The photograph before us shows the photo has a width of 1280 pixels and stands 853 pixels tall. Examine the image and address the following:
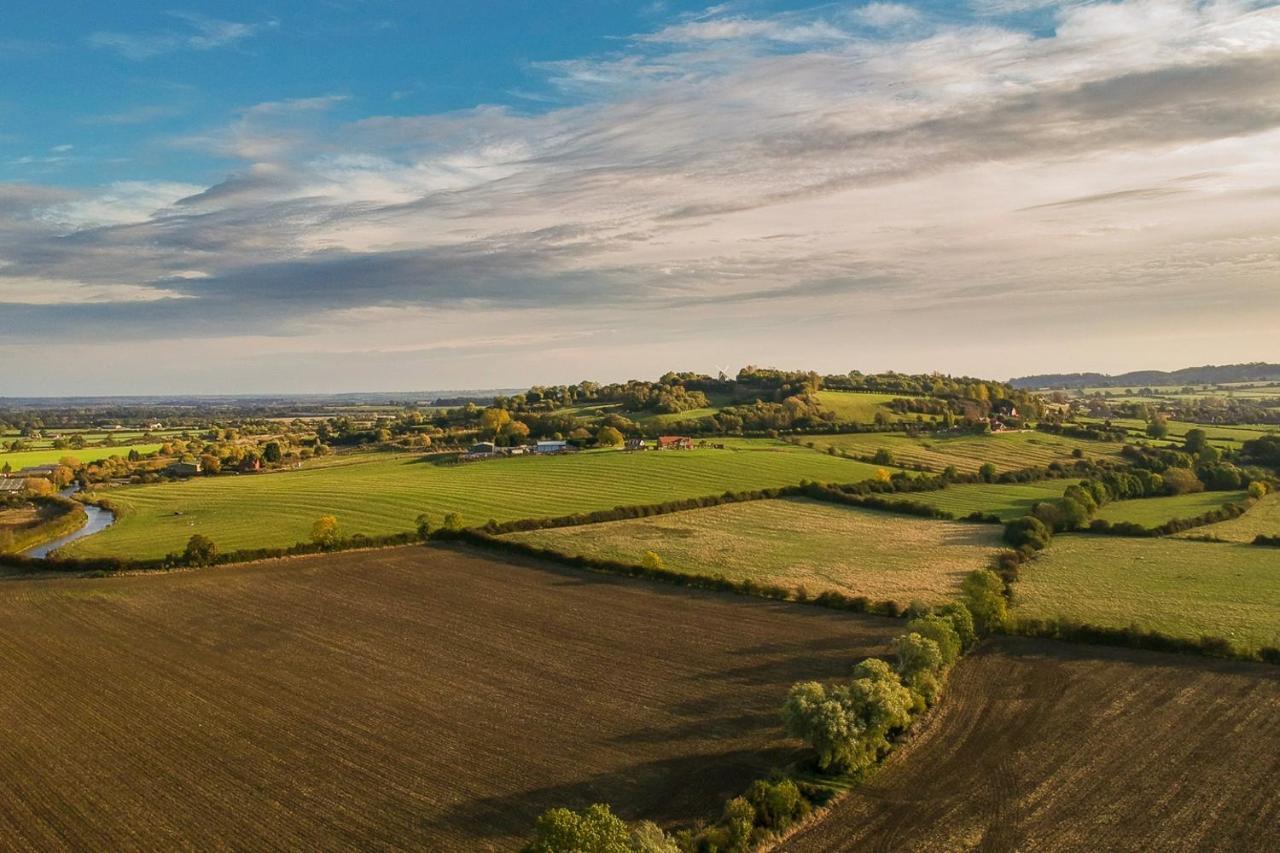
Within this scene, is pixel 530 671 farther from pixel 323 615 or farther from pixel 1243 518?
pixel 1243 518

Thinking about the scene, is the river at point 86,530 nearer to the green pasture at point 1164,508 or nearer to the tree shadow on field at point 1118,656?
the tree shadow on field at point 1118,656

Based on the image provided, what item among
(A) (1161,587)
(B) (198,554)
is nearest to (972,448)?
(A) (1161,587)

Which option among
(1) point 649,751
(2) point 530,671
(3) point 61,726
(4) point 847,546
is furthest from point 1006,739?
(3) point 61,726

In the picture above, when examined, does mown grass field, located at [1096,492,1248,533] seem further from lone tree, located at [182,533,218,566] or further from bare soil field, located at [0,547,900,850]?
lone tree, located at [182,533,218,566]

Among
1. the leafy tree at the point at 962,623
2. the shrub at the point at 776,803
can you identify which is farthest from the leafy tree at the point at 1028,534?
the shrub at the point at 776,803

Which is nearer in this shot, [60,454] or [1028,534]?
[1028,534]

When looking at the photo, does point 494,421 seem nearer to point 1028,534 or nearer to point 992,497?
point 992,497
